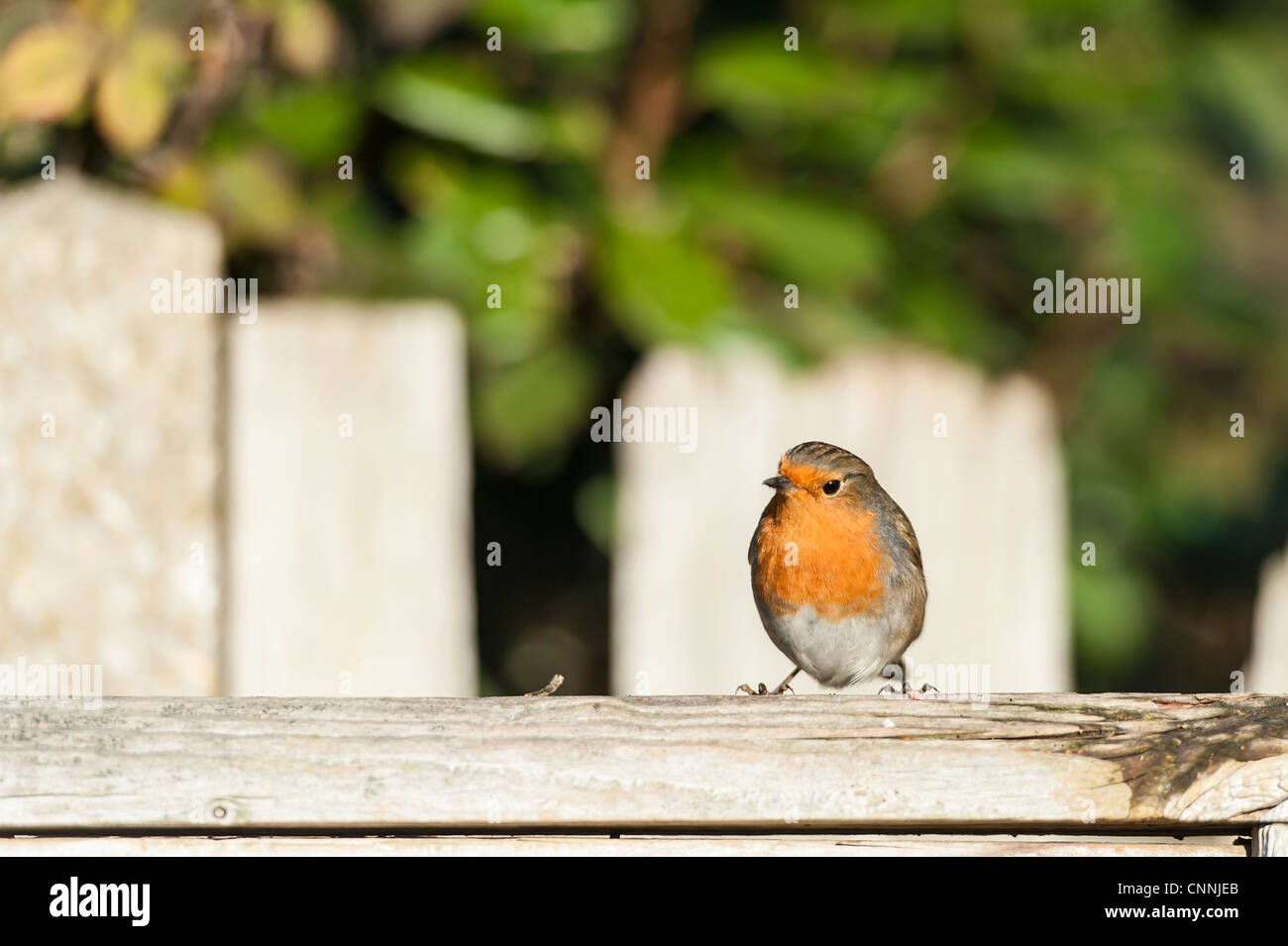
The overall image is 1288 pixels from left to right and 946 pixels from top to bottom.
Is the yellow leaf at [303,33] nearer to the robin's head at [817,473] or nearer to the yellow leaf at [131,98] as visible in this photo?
the yellow leaf at [131,98]

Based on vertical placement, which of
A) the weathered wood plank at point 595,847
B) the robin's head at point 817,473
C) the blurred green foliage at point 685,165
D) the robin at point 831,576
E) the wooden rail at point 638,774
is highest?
the blurred green foliage at point 685,165

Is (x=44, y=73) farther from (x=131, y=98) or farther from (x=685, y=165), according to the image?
(x=685, y=165)

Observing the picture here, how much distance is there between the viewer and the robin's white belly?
2.46 metres

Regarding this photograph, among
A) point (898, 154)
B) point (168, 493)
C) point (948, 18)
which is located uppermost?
point (948, 18)

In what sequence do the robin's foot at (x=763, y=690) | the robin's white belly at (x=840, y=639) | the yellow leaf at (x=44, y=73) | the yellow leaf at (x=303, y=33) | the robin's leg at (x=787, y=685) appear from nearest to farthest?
1. the robin's foot at (x=763, y=690)
2. the robin's leg at (x=787, y=685)
3. the robin's white belly at (x=840, y=639)
4. the yellow leaf at (x=44, y=73)
5. the yellow leaf at (x=303, y=33)

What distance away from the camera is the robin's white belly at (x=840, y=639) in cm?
246

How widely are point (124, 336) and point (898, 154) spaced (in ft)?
6.17

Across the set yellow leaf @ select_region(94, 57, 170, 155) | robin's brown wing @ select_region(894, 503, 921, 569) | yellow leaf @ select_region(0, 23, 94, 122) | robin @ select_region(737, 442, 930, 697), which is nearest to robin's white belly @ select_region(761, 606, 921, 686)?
robin @ select_region(737, 442, 930, 697)

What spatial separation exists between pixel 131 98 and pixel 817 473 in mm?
1475

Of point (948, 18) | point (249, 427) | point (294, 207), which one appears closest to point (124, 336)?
point (249, 427)

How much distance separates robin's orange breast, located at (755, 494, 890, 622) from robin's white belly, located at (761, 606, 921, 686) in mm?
17

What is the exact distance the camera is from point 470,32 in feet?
11.4

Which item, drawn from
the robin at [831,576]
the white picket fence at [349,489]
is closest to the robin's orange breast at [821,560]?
the robin at [831,576]
